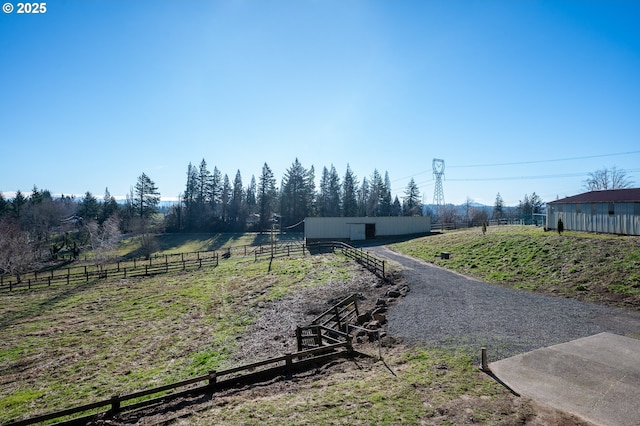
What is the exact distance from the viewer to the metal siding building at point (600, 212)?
923 inches

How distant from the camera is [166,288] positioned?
27250mm

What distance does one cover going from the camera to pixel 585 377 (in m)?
8.90

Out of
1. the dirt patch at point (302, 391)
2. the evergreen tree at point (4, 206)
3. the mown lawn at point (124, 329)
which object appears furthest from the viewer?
the evergreen tree at point (4, 206)

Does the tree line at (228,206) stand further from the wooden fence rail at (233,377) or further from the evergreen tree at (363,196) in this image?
the wooden fence rail at (233,377)

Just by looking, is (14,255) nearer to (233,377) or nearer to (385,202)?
(233,377)

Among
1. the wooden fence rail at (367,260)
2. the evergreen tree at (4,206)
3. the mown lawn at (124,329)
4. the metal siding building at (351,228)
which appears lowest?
the mown lawn at (124,329)

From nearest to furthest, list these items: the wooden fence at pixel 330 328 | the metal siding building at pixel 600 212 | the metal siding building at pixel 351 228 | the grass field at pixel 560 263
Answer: the wooden fence at pixel 330 328 → the grass field at pixel 560 263 → the metal siding building at pixel 600 212 → the metal siding building at pixel 351 228

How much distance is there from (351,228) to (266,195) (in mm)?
40232

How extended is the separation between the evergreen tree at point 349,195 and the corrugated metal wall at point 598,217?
177 feet

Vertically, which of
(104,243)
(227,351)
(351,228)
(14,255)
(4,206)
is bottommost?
(227,351)

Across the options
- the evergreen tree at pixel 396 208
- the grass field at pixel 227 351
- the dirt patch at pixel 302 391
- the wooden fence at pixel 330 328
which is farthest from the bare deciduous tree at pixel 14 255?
the evergreen tree at pixel 396 208

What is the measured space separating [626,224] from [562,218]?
5623 millimetres

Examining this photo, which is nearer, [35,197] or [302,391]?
[302,391]

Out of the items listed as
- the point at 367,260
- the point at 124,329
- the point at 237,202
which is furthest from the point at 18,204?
the point at 367,260
